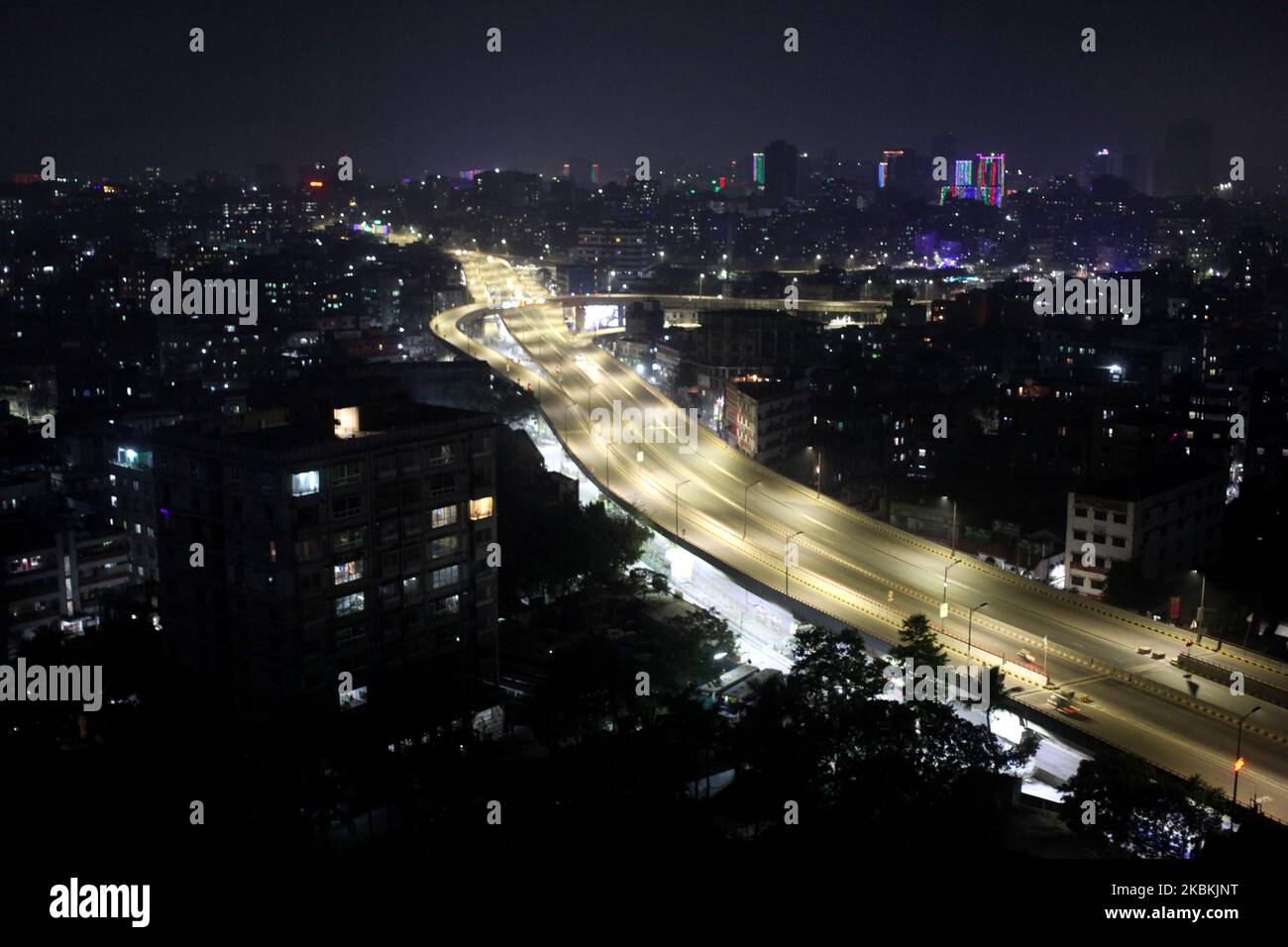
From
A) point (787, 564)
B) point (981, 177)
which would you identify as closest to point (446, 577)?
point (787, 564)

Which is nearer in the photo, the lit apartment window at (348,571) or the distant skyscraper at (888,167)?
the lit apartment window at (348,571)

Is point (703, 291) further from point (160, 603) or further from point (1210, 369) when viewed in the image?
point (160, 603)

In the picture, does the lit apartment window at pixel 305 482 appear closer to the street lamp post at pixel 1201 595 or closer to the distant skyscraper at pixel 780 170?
the street lamp post at pixel 1201 595

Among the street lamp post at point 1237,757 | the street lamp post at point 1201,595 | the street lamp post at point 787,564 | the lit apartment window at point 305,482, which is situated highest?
the lit apartment window at point 305,482

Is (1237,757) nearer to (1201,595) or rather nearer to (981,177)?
(1201,595)

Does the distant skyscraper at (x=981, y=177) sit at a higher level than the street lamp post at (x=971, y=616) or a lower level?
higher

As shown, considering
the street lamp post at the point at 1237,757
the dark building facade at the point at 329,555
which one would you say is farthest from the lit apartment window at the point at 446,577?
the street lamp post at the point at 1237,757

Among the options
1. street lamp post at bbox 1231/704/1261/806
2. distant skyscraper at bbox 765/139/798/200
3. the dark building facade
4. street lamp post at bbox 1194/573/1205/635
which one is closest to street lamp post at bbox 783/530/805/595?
the dark building facade

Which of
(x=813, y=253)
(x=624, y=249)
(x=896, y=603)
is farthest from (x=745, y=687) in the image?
(x=813, y=253)
